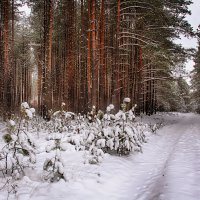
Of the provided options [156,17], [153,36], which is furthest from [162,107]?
[156,17]

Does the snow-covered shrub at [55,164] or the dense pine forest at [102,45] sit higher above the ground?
the dense pine forest at [102,45]

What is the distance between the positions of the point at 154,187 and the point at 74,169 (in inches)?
72.0

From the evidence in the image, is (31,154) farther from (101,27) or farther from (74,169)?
(101,27)

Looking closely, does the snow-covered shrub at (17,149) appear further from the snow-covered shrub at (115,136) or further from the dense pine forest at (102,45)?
the dense pine forest at (102,45)

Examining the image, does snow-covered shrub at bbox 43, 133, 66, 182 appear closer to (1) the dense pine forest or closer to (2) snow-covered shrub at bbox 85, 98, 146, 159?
(2) snow-covered shrub at bbox 85, 98, 146, 159

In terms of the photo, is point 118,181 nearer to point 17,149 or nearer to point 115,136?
point 115,136

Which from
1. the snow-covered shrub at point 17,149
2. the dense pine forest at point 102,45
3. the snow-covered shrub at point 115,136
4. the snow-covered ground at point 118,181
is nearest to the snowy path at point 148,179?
the snow-covered ground at point 118,181

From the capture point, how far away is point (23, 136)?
16.6 ft

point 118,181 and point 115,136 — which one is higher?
point 115,136

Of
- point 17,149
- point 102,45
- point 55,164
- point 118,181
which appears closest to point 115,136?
point 118,181

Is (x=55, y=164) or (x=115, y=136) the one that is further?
(x=115, y=136)

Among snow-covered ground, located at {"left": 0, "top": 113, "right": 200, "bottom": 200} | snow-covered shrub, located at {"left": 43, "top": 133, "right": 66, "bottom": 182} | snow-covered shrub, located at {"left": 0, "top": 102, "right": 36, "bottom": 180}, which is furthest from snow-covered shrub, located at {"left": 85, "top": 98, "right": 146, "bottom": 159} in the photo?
snow-covered shrub, located at {"left": 0, "top": 102, "right": 36, "bottom": 180}

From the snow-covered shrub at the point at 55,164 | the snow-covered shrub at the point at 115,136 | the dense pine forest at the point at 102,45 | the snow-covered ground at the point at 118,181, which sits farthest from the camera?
the dense pine forest at the point at 102,45

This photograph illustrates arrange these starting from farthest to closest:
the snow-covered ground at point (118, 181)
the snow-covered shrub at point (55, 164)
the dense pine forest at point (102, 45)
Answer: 1. the dense pine forest at point (102, 45)
2. the snow-covered shrub at point (55, 164)
3. the snow-covered ground at point (118, 181)
